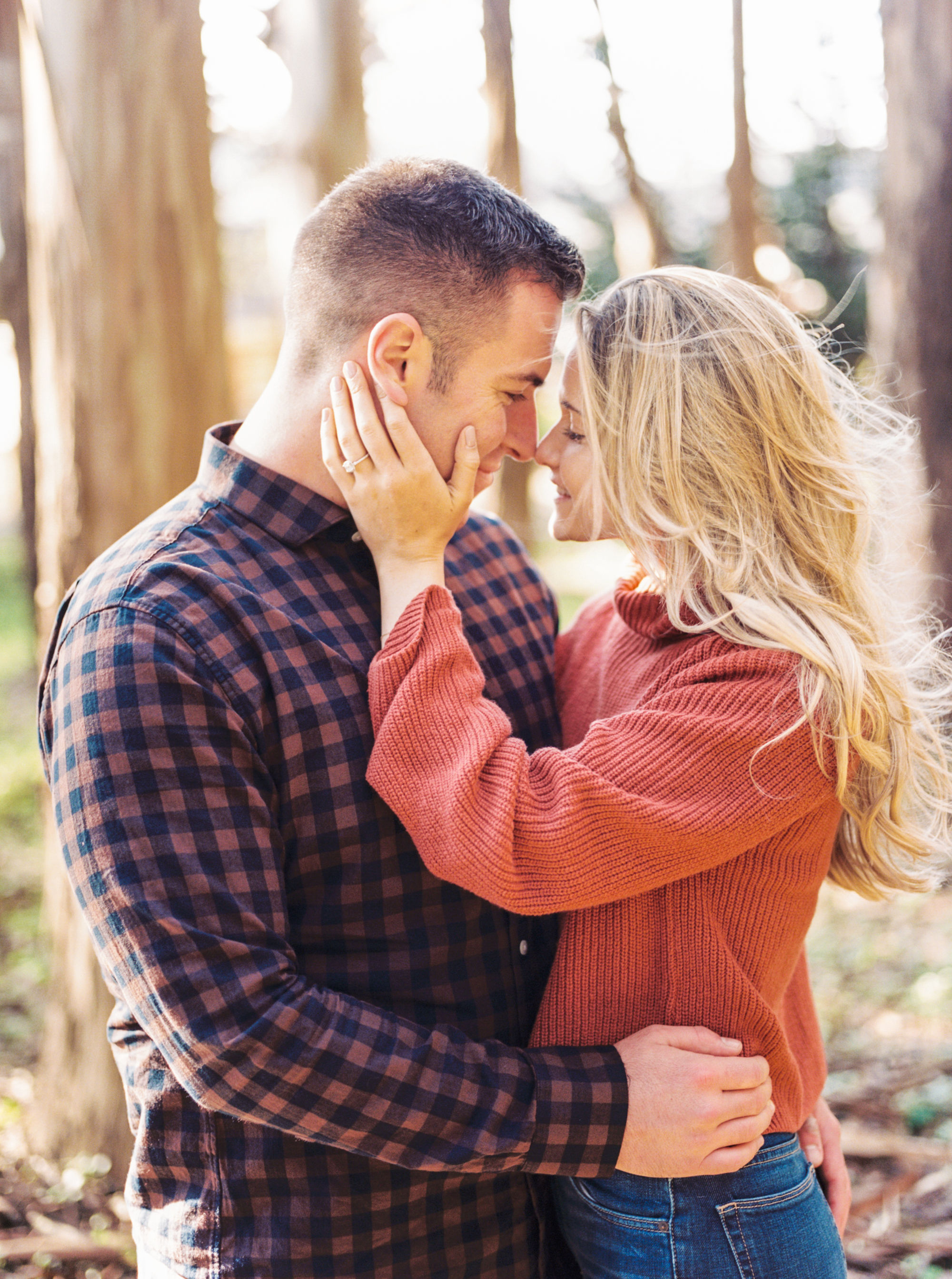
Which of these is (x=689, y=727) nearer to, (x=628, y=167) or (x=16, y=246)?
(x=628, y=167)

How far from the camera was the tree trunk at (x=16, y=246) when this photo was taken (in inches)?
167

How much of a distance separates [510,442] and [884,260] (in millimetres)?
3421

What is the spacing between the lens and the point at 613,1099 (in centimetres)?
149

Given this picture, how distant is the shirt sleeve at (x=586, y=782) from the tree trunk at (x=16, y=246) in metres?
2.91

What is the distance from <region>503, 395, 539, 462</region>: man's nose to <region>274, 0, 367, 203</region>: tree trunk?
3.69 m

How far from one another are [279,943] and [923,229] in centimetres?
419

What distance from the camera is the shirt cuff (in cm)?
147

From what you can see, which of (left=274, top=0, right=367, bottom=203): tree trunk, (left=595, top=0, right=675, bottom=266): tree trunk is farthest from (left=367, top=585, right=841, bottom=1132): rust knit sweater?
(left=595, top=0, right=675, bottom=266): tree trunk

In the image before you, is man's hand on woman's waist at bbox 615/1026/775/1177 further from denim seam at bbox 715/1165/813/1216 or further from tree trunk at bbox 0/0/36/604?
tree trunk at bbox 0/0/36/604

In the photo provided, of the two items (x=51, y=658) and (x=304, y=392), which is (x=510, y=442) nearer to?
(x=304, y=392)

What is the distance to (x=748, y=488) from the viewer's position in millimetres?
1667

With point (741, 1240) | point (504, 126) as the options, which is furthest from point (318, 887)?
point (504, 126)

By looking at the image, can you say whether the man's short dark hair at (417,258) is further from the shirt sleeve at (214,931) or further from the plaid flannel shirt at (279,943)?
the shirt sleeve at (214,931)

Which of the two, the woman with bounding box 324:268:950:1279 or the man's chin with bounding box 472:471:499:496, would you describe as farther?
the man's chin with bounding box 472:471:499:496
